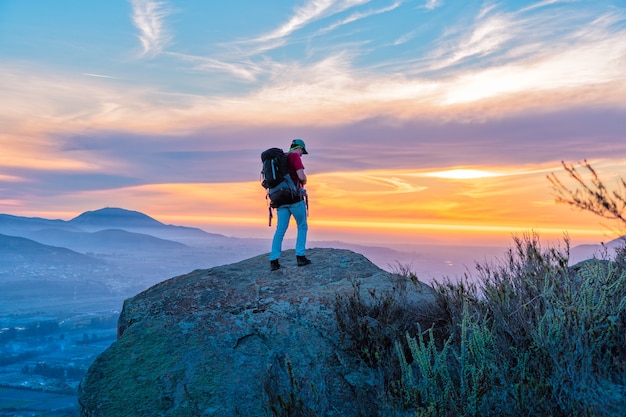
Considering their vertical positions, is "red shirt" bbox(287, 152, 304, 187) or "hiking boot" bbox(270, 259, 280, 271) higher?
"red shirt" bbox(287, 152, 304, 187)

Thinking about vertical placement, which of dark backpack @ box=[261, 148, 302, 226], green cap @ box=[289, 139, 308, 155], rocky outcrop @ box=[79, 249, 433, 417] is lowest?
rocky outcrop @ box=[79, 249, 433, 417]

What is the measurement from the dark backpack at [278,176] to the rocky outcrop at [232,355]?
1498 millimetres

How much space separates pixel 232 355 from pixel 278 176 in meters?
3.64

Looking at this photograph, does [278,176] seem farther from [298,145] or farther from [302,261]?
[302,261]

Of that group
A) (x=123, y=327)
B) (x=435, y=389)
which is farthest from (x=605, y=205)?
(x=123, y=327)

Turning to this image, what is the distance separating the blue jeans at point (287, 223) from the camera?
340 inches

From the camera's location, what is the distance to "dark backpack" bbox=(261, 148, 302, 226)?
8.41 metres

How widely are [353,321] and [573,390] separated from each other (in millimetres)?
2540

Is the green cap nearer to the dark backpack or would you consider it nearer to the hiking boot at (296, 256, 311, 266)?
the dark backpack

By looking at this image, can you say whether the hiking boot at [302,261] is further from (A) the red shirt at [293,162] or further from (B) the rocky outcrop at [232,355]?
(A) the red shirt at [293,162]

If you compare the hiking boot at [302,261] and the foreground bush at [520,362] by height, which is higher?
the hiking boot at [302,261]

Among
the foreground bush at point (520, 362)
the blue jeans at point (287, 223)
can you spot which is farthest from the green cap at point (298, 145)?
the foreground bush at point (520, 362)

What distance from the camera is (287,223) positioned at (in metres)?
8.75

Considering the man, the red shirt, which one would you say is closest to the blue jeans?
the man
